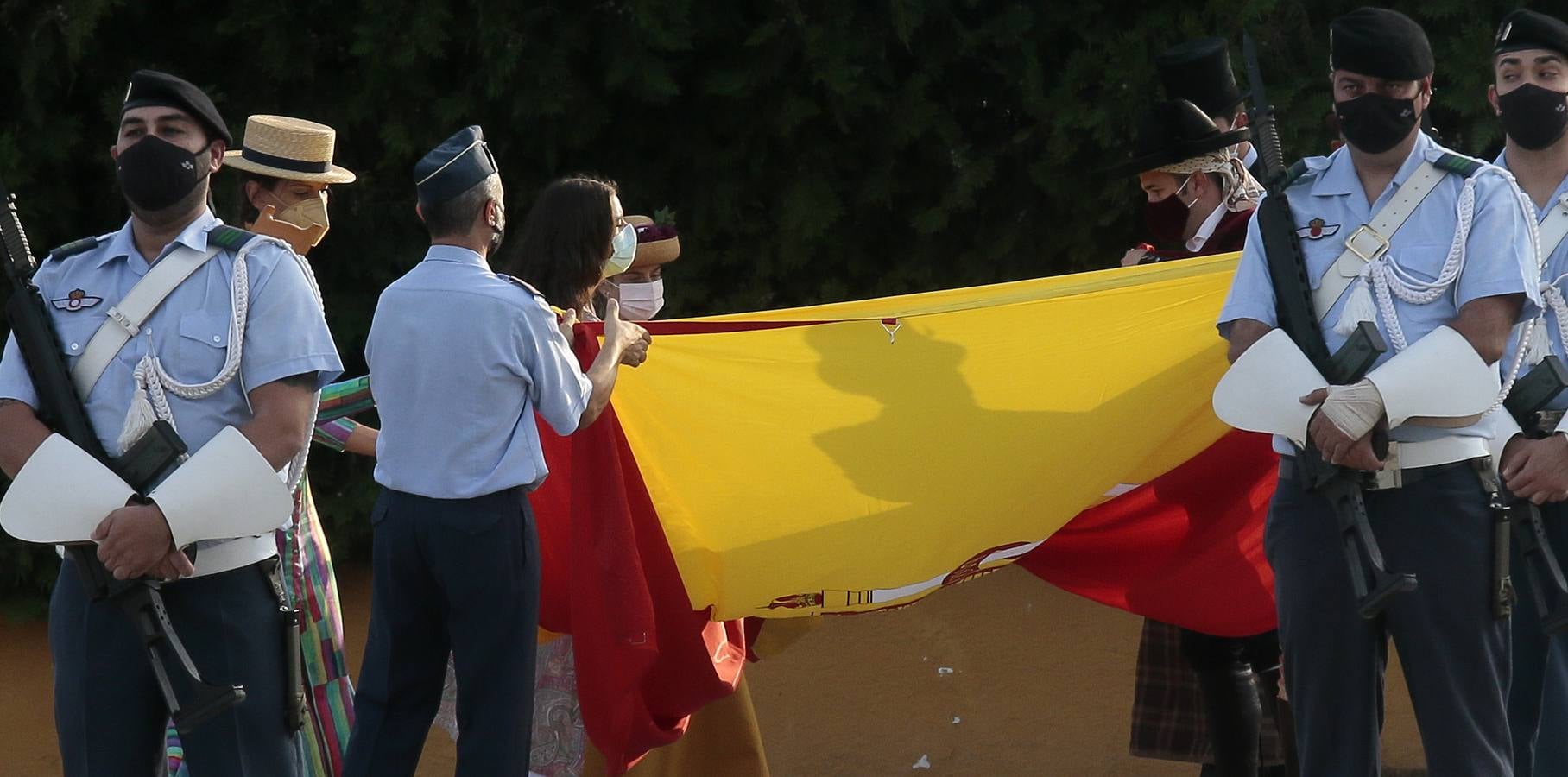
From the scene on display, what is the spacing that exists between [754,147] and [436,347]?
9.09 ft

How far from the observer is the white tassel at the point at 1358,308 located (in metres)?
3.81

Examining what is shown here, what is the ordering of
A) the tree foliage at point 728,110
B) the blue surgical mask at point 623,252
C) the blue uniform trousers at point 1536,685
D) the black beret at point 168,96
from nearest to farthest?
the black beret at point 168,96 → the blue uniform trousers at point 1536,685 → the blue surgical mask at point 623,252 → the tree foliage at point 728,110

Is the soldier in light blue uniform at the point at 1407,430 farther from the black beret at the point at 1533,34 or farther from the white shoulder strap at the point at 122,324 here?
the white shoulder strap at the point at 122,324

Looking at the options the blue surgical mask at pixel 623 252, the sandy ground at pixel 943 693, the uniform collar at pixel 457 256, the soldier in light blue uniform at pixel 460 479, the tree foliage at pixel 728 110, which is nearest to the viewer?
the soldier in light blue uniform at pixel 460 479

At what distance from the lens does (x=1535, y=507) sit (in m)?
4.21

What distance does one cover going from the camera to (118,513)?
3.44 meters

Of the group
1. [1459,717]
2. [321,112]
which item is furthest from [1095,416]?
[321,112]

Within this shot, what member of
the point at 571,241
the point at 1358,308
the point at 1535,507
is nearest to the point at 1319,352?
the point at 1358,308

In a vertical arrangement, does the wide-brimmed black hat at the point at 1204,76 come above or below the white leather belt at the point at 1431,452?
above

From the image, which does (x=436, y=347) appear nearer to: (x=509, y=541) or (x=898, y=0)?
(x=509, y=541)

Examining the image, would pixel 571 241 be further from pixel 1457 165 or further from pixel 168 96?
pixel 1457 165

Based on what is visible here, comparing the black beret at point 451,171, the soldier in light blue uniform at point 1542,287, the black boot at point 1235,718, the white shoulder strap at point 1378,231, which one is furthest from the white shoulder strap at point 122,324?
the soldier in light blue uniform at point 1542,287

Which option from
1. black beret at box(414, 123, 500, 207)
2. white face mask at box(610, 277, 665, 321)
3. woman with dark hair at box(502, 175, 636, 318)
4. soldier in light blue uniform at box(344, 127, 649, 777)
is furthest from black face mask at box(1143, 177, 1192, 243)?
black beret at box(414, 123, 500, 207)

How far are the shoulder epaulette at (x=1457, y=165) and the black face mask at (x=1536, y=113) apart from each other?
0.71 metres
